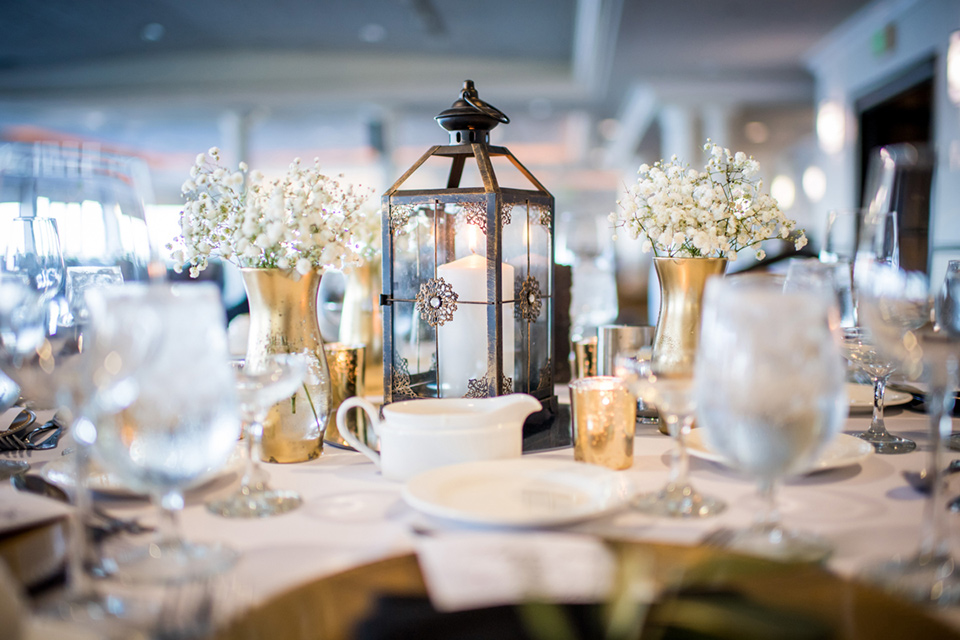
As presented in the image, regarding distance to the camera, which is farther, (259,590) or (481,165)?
(481,165)

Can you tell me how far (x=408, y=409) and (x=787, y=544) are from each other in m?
0.47

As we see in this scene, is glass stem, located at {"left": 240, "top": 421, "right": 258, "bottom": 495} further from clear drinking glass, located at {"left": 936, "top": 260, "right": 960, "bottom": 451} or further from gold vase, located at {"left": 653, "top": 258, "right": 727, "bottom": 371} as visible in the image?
clear drinking glass, located at {"left": 936, "top": 260, "right": 960, "bottom": 451}

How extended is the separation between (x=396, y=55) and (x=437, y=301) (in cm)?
846

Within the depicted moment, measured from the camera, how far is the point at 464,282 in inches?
44.0

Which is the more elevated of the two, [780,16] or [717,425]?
[780,16]

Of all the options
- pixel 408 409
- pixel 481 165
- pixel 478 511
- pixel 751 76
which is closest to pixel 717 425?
pixel 478 511

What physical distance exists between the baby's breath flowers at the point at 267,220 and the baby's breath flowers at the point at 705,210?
1.46 feet

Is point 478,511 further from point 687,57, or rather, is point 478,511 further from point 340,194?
point 687,57

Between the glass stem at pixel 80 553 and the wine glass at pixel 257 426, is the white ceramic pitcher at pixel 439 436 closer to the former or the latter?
the wine glass at pixel 257 426

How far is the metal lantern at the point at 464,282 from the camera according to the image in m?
1.10

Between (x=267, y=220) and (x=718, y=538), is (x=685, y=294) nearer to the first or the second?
(x=718, y=538)

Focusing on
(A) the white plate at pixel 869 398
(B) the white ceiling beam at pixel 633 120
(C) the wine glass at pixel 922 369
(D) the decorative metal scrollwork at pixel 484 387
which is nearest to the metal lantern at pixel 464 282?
(D) the decorative metal scrollwork at pixel 484 387

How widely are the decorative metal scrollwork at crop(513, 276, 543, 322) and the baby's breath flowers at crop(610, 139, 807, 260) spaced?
177mm

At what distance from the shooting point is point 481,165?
1121mm
